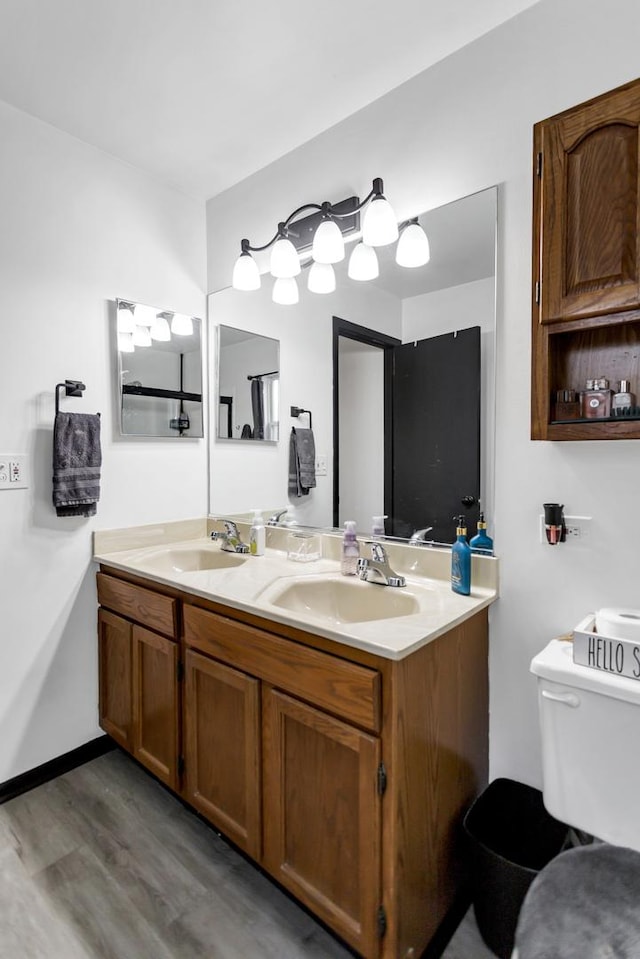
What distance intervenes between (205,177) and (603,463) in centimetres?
199

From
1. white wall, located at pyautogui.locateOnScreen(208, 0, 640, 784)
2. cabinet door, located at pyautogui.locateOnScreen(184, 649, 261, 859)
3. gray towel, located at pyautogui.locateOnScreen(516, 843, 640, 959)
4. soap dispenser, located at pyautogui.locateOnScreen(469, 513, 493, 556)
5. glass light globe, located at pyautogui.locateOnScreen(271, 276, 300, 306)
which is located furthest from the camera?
glass light globe, located at pyautogui.locateOnScreen(271, 276, 300, 306)

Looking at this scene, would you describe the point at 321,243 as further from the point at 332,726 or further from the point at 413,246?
the point at 332,726

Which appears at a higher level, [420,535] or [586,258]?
[586,258]

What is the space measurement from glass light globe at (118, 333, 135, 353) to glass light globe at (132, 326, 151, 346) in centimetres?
2

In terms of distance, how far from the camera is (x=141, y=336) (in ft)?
6.89

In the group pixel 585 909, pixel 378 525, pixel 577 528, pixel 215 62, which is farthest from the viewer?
pixel 378 525

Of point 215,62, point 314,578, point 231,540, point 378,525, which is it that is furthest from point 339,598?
point 215,62

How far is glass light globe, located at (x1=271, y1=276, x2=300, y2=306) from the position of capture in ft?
6.56

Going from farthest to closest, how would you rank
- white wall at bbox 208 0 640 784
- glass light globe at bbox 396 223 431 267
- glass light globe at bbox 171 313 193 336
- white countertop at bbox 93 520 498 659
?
1. glass light globe at bbox 171 313 193 336
2. glass light globe at bbox 396 223 431 267
3. white wall at bbox 208 0 640 784
4. white countertop at bbox 93 520 498 659

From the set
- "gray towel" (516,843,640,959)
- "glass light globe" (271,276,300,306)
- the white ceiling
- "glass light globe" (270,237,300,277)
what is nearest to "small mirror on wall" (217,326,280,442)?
"glass light globe" (271,276,300,306)

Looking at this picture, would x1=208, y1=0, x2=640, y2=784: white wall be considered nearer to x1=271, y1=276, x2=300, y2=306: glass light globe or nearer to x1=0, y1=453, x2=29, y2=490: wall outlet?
x1=271, y1=276, x2=300, y2=306: glass light globe

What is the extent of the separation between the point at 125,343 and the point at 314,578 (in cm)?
127

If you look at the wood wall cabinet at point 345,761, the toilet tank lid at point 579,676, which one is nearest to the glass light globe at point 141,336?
the wood wall cabinet at point 345,761

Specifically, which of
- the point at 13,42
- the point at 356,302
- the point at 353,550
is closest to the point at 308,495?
the point at 353,550
